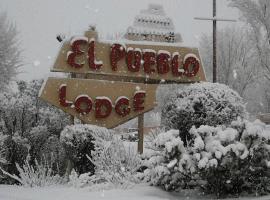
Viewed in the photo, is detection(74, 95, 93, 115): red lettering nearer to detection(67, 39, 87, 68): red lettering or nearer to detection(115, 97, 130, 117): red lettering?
detection(115, 97, 130, 117): red lettering

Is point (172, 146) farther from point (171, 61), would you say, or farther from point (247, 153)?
point (171, 61)

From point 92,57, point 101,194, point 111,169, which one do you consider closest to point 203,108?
point 92,57

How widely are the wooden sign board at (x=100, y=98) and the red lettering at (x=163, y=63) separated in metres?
0.59

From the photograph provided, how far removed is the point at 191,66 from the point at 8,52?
624 inches

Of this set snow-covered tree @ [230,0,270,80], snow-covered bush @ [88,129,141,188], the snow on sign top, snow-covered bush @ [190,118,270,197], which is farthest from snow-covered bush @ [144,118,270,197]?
snow-covered tree @ [230,0,270,80]

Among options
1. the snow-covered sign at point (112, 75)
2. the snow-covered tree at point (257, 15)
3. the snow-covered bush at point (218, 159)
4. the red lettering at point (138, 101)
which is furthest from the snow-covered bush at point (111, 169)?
the snow-covered tree at point (257, 15)

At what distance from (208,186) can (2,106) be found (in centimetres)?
656

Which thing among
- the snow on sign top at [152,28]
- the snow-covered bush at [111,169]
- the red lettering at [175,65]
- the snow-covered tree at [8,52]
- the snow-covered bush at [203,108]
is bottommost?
the snow-covered bush at [111,169]

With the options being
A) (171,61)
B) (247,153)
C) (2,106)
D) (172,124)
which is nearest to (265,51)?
(171,61)

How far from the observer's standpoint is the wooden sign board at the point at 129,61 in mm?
13406

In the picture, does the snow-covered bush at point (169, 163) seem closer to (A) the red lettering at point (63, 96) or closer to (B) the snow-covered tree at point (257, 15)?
(A) the red lettering at point (63, 96)

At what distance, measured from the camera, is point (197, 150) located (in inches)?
332

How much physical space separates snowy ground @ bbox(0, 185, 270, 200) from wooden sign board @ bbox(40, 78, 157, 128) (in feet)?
13.1

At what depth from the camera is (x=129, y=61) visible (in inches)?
545
